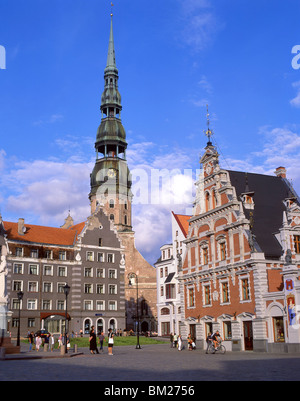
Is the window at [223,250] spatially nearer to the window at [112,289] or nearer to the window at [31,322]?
the window at [112,289]

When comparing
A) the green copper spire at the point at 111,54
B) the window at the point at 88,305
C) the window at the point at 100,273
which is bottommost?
the window at the point at 88,305

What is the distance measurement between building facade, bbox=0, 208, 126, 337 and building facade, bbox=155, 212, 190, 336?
27.0 ft

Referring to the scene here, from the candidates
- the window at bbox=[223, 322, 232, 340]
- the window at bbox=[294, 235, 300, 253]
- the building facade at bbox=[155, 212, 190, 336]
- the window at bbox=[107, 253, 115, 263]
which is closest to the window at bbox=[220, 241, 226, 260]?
the window at bbox=[223, 322, 232, 340]

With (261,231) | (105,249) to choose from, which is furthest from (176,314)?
(261,231)

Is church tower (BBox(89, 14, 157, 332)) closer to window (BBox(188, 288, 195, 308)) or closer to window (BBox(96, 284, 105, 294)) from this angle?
window (BBox(96, 284, 105, 294))

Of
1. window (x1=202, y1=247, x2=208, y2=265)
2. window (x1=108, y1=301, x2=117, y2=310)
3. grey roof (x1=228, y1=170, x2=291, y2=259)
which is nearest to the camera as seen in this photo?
grey roof (x1=228, y1=170, x2=291, y2=259)

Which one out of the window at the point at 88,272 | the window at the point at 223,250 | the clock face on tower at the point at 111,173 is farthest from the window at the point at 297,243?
the clock face on tower at the point at 111,173

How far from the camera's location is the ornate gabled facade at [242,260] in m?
36.3

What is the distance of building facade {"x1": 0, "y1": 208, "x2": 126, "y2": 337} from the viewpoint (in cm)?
6456

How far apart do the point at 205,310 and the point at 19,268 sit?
102ft

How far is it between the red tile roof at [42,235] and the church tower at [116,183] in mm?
25633

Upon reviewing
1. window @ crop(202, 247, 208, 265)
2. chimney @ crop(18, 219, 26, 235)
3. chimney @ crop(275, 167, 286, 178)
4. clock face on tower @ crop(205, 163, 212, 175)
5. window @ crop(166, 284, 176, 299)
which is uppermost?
chimney @ crop(275, 167, 286, 178)

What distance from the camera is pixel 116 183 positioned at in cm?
10612

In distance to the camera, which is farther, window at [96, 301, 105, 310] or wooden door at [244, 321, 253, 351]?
window at [96, 301, 105, 310]
